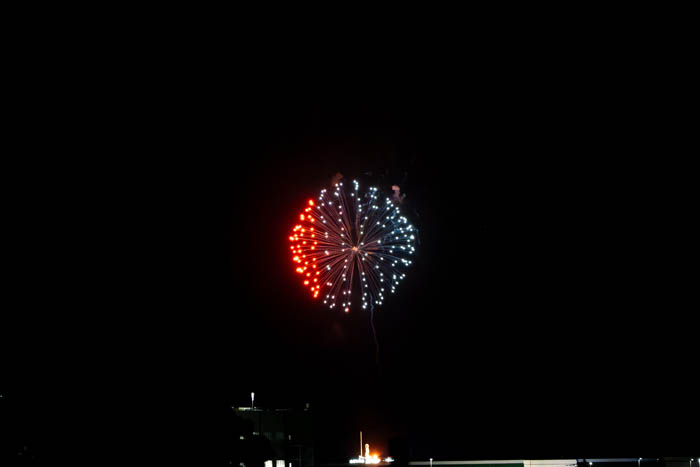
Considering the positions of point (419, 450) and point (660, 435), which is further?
point (419, 450)

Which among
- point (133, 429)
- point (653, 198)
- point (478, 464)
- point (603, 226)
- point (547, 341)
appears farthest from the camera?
point (547, 341)

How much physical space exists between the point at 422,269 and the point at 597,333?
490cm

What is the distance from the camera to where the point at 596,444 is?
1433 centimetres

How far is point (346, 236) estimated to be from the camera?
42.3 ft

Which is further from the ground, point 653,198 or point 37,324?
point 653,198

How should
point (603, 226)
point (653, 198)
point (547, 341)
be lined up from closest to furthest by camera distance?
point (653, 198) → point (603, 226) → point (547, 341)

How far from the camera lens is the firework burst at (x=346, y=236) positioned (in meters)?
12.4

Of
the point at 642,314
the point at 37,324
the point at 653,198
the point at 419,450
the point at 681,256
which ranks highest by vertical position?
the point at 653,198

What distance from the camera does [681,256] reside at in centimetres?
1434

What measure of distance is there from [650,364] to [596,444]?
250 centimetres

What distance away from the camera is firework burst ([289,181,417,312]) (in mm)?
12414

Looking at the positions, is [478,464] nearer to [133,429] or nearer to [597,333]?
[597,333]

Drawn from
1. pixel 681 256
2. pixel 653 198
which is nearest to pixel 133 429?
pixel 653 198

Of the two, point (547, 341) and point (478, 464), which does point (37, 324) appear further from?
point (547, 341)
